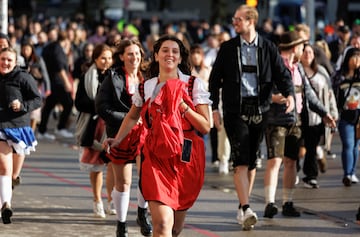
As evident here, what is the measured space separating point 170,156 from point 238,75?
2.61 metres

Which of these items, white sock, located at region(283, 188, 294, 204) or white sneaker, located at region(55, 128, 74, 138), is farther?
white sneaker, located at region(55, 128, 74, 138)

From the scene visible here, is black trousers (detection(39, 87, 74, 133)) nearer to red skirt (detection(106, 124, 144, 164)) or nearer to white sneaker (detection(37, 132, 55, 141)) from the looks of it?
white sneaker (detection(37, 132, 55, 141))

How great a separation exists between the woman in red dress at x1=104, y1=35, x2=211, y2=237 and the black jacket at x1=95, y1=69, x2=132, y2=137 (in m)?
1.85

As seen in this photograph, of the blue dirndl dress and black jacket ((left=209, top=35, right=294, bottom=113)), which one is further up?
black jacket ((left=209, top=35, right=294, bottom=113))

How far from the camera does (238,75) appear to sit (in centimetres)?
1030

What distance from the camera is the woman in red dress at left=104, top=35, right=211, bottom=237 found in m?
7.79

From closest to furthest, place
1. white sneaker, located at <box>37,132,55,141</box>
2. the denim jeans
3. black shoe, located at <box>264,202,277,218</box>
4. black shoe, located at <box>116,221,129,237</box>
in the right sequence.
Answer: black shoe, located at <box>116,221,129,237</box>, black shoe, located at <box>264,202,277,218</box>, the denim jeans, white sneaker, located at <box>37,132,55,141</box>

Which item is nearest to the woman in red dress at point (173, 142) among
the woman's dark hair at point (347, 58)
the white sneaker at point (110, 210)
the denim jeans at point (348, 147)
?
the white sneaker at point (110, 210)

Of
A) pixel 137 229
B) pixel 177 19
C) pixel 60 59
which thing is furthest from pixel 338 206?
pixel 177 19

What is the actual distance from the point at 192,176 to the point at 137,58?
7.74 ft

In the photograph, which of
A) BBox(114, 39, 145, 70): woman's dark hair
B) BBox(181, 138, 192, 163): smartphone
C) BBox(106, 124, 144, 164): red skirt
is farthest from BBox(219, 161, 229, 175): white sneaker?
BBox(181, 138, 192, 163): smartphone

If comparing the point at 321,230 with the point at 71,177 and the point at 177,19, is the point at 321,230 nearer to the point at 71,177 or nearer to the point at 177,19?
the point at 71,177

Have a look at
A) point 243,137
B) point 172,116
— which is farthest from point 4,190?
point 172,116

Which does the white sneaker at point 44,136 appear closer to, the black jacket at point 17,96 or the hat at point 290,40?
the black jacket at point 17,96
